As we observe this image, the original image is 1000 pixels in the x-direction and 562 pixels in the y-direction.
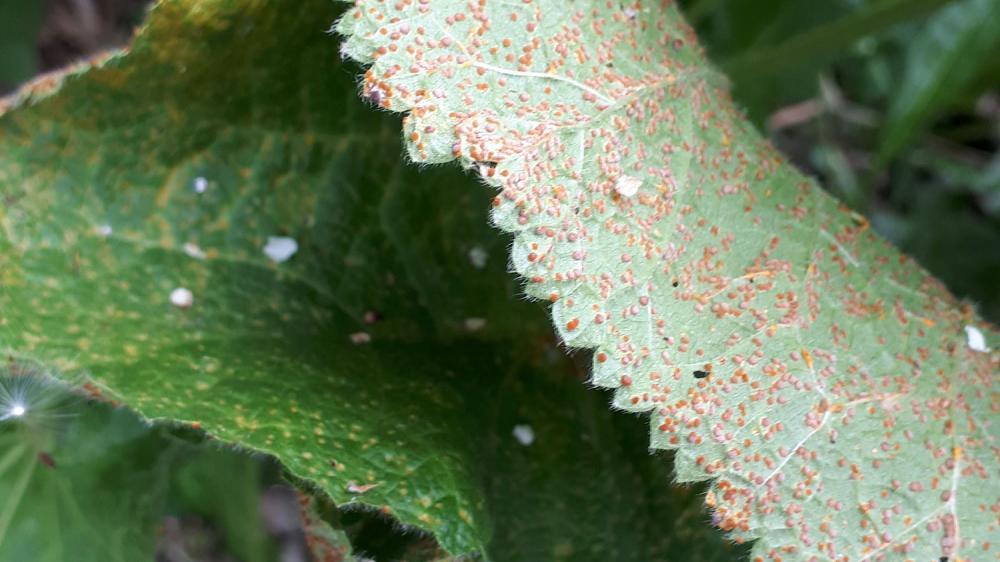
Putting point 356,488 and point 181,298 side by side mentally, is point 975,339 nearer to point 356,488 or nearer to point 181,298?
point 356,488

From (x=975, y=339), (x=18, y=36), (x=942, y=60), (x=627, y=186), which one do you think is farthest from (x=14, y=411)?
(x=942, y=60)

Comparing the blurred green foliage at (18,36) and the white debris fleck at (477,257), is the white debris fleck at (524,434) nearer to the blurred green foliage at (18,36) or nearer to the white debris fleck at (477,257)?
the white debris fleck at (477,257)

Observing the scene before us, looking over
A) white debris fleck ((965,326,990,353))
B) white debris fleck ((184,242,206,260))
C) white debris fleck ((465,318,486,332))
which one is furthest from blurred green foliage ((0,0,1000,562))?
white debris fleck ((965,326,990,353))

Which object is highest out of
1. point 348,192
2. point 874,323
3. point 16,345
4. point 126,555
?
point 874,323

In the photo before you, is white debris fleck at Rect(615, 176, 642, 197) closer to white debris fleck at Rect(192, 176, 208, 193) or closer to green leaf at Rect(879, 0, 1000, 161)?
white debris fleck at Rect(192, 176, 208, 193)

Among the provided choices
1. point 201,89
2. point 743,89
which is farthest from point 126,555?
point 743,89

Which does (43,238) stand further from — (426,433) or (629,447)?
(629,447)
